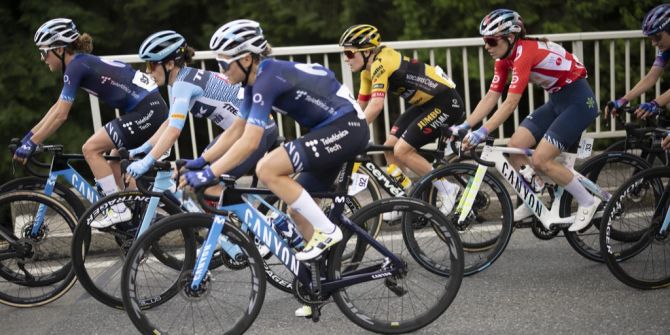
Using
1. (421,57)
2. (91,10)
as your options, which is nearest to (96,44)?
(91,10)

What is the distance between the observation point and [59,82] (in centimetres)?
1080

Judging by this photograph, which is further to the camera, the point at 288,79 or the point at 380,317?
the point at 380,317

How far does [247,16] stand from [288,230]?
6967 mm

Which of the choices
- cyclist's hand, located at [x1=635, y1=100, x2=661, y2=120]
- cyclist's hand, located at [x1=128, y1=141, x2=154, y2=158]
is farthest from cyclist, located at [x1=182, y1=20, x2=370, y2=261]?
cyclist's hand, located at [x1=635, y1=100, x2=661, y2=120]

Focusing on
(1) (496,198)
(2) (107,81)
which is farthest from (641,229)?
(2) (107,81)

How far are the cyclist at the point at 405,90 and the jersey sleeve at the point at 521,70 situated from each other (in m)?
1.10

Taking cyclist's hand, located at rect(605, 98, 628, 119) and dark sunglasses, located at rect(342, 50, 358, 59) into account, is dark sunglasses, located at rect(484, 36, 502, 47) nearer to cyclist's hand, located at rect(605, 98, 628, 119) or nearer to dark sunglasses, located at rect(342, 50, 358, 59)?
dark sunglasses, located at rect(342, 50, 358, 59)

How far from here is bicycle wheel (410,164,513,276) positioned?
18.7 feet

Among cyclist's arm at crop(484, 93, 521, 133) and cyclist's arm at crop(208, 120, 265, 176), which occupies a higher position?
cyclist's arm at crop(208, 120, 265, 176)

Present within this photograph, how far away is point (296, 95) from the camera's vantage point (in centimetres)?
454

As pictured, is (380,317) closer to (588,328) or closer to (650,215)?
(588,328)

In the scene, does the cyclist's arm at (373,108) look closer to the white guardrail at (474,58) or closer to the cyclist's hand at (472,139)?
the cyclist's hand at (472,139)

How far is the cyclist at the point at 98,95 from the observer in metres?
6.04

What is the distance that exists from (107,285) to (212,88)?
67.5 inches
